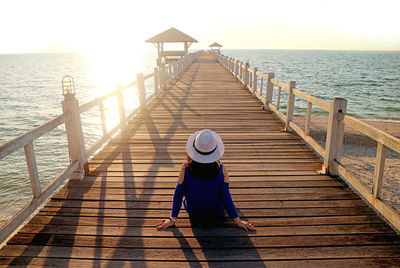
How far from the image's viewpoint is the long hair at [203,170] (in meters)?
3.16

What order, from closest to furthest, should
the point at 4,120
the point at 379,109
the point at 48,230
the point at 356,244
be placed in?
the point at 356,244 < the point at 48,230 < the point at 4,120 < the point at 379,109

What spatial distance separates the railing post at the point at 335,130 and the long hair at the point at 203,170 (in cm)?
236

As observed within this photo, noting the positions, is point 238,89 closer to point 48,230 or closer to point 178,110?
point 178,110

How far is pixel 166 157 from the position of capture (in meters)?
5.79

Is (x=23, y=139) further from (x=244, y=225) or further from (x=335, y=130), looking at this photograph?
(x=335, y=130)

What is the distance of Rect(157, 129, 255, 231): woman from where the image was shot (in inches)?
118

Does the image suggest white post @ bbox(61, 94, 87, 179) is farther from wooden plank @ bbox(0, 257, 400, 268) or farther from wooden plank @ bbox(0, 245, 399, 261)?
wooden plank @ bbox(0, 257, 400, 268)

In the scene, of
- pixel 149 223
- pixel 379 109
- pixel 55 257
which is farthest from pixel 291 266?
pixel 379 109

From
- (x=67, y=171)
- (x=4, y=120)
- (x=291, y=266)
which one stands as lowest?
(x=4, y=120)

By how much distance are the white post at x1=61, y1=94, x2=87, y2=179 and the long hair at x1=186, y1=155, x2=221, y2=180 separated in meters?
2.30

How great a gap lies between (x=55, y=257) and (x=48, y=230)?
21.0 inches

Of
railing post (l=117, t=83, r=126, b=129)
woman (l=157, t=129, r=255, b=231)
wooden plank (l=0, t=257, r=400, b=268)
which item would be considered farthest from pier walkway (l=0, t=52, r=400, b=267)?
railing post (l=117, t=83, r=126, b=129)

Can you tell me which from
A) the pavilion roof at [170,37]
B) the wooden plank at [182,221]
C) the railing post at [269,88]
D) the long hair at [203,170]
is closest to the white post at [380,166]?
the wooden plank at [182,221]

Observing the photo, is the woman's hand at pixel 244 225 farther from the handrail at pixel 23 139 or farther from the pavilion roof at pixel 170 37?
the pavilion roof at pixel 170 37
